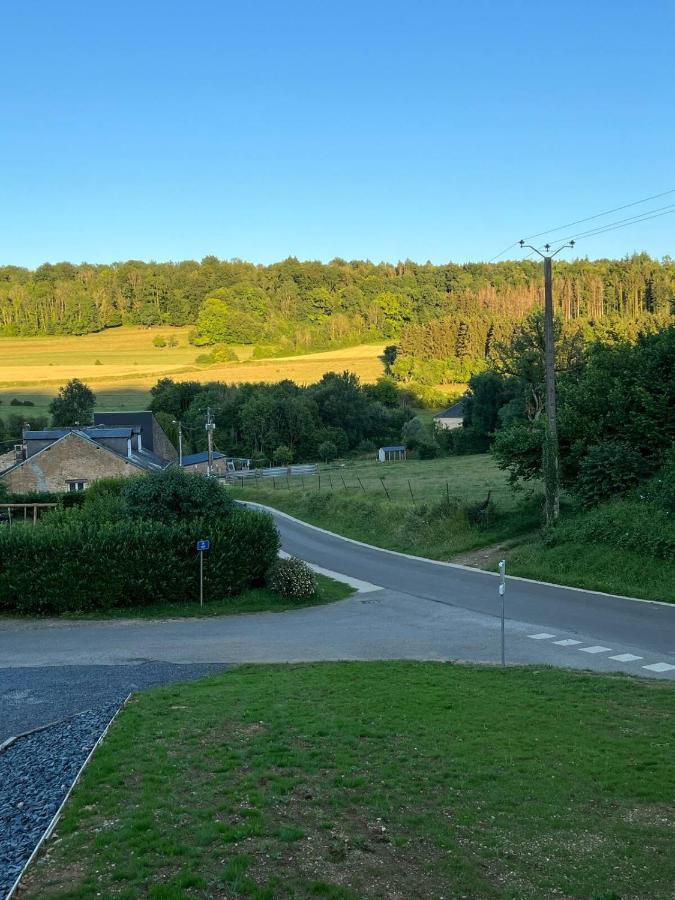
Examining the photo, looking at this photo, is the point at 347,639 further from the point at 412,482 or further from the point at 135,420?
the point at 135,420

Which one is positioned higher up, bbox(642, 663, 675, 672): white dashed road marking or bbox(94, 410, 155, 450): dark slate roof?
bbox(94, 410, 155, 450): dark slate roof

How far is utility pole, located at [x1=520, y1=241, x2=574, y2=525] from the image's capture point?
83.7 ft

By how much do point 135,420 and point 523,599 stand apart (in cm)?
5142

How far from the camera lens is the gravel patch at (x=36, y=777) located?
7.15 m

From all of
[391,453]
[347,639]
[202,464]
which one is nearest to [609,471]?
[347,639]

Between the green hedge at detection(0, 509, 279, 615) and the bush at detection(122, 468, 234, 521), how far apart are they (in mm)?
537

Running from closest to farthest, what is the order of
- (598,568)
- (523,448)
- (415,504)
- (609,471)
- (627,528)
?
(598,568) < (627,528) < (609,471) < (523,448) < (415,504)

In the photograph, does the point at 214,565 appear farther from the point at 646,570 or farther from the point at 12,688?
the point at 646,570

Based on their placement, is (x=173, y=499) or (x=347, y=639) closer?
(x=347, y=639)

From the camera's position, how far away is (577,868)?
6.50 meters

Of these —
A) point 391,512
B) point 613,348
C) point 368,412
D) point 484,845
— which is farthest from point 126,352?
point 484,845

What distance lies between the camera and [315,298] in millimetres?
159250

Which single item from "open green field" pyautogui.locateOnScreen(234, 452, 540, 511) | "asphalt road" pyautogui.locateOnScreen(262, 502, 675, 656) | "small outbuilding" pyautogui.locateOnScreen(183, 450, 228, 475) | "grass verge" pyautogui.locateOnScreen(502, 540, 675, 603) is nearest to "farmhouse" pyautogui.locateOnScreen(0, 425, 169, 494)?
"open green field" pyautogui.locateOnScreen(234, 452, 540, 511)

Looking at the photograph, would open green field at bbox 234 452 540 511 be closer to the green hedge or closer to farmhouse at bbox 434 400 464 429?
farmhouse at bbox 434 400 464 429
